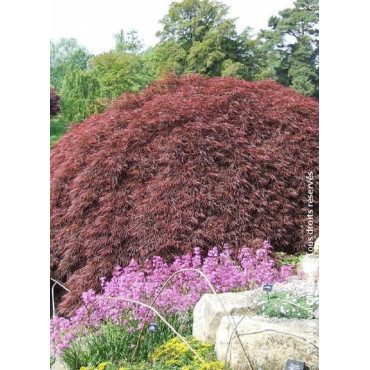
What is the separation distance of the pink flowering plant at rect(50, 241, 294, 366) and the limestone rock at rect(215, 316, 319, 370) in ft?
1.66

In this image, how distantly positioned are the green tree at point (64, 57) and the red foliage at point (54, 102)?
0.17ft

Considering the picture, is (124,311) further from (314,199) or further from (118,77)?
(118,77)

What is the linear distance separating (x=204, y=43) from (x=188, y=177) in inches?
36.8

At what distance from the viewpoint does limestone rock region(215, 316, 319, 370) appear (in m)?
3.54

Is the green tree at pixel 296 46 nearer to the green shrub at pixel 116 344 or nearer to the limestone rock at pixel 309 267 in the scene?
the limestone rock at pixel 309 267

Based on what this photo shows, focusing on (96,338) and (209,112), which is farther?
(209,112)

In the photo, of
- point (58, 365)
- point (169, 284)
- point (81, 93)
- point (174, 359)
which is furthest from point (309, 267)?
point (81, 93)

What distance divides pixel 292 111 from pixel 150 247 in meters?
1.36

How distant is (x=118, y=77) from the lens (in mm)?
4934

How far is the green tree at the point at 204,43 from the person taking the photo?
445 centimetres

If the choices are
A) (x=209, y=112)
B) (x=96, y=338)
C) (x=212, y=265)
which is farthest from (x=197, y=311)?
(x=209, y=112)

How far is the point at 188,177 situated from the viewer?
4.42 meters

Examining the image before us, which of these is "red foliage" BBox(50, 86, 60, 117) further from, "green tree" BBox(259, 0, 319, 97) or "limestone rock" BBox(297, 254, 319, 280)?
"limestone rock" BBox(297, 254, 319, 280)
